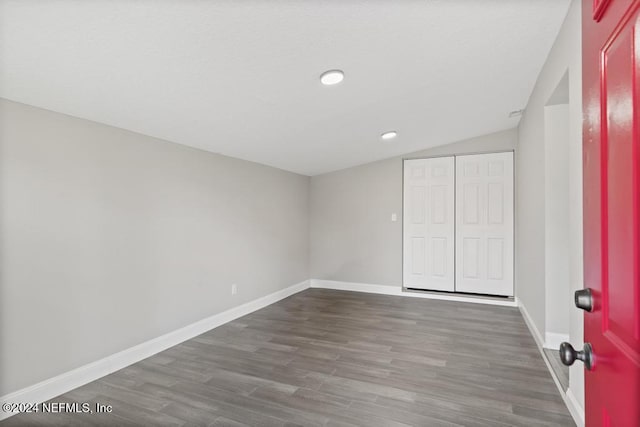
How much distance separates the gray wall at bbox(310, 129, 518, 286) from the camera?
203 inches

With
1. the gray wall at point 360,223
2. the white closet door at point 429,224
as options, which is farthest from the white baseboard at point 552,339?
the gray wall at point 360,223

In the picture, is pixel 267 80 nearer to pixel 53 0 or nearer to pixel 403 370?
pixel 53 0

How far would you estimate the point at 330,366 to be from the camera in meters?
2.67

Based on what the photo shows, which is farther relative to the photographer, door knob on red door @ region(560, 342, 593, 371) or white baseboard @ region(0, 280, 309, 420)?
white baseboard @ region(0, 280, 309, 420)

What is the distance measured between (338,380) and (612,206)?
2.22 m

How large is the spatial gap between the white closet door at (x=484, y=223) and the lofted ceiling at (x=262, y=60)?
1.44 m

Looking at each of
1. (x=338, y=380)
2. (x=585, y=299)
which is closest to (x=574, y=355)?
(x=585, y=299)

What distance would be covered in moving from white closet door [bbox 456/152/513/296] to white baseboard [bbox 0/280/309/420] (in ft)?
10.5

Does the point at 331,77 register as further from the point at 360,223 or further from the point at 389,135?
the point at 360,223

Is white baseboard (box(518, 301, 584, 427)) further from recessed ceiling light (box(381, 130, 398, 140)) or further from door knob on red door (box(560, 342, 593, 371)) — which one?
recessed ceiling light (box(381, 130, 398, 140))

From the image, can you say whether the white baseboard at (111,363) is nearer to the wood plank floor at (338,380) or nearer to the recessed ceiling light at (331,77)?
the wood plank floor at (338,380)

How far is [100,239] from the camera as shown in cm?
251

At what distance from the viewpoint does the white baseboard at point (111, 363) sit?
2.09 metres

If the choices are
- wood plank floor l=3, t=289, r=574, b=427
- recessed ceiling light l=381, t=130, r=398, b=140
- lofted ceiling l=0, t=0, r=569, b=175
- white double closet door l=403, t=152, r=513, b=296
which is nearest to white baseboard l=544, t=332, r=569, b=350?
wood plank floor l=3, t=289, r=574, b=427
